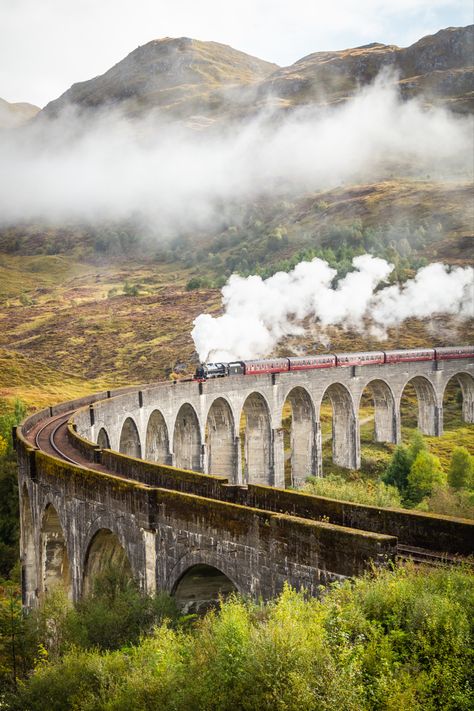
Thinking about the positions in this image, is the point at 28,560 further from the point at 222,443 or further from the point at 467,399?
the point at 467,399

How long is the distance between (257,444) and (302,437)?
4.96 m

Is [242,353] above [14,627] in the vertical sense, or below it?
above

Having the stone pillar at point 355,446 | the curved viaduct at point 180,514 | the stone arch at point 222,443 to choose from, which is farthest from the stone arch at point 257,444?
the stone pillar at point 355,446

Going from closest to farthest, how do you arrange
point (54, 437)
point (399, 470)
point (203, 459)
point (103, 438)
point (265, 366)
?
point (54, 437), point (103, 438), point (203, 459), point (399, 470), point (265, 366)

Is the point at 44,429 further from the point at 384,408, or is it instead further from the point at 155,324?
the point at 155,324

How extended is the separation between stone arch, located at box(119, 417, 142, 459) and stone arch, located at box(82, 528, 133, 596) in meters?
18.3

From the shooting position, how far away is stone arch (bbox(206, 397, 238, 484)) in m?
51.3

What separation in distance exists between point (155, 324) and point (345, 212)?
73.4 m

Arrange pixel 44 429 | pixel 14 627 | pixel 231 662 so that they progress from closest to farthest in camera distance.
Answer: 1. pixel 231 662
2. pixel 14 627
3. pixel 44 429

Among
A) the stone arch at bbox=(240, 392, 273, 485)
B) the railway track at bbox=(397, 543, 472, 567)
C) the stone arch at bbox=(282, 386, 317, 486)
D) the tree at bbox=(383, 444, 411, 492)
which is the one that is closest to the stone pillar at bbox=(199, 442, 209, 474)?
the stone arch at bbox=(240, 392, 273, 485)

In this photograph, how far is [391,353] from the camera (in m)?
64.8

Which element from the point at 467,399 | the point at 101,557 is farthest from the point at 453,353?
the point at 101,557

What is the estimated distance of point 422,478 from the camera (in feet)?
156

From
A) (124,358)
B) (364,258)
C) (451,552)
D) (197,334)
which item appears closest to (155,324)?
(124,358)
